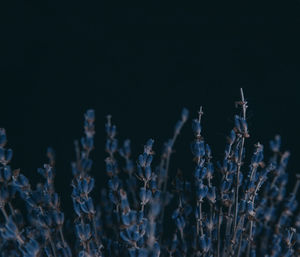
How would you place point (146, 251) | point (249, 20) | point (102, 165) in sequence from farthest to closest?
point (102, 165)
point (249, 20)
point (146, 251)

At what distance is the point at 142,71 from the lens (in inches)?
60.2

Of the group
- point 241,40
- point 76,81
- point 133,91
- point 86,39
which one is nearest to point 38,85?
point 76,81

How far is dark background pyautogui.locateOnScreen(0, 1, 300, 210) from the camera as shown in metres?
1.47

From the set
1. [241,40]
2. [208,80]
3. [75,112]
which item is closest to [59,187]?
[75,112]

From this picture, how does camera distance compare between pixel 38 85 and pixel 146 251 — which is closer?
Result: pixel 146 251

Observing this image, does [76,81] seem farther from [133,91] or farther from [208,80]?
[208,80]

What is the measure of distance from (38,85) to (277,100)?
0.89m

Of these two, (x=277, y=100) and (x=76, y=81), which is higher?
(x=76, y=81)

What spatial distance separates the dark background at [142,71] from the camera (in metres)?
1.47

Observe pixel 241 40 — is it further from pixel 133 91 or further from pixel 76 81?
pixel 76 81

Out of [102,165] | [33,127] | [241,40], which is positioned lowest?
[102,165]

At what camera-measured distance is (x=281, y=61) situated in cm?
148

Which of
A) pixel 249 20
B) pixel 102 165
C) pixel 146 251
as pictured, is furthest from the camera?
pixel 102 165

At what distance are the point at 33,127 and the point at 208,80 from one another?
679mm
